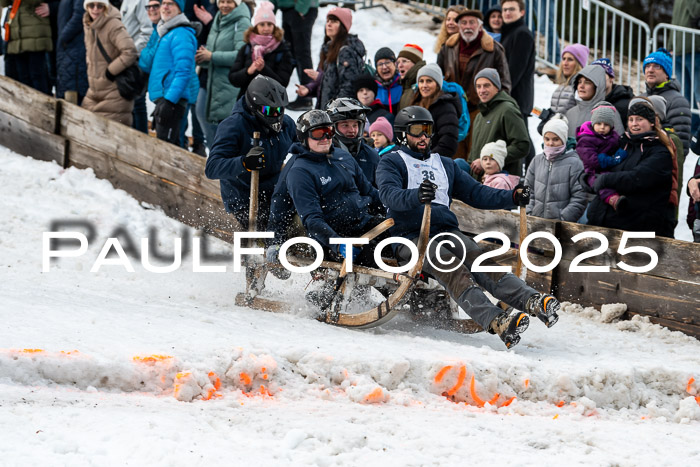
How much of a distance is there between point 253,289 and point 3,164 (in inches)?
175

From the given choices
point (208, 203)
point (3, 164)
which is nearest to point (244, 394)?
point (208, 203)

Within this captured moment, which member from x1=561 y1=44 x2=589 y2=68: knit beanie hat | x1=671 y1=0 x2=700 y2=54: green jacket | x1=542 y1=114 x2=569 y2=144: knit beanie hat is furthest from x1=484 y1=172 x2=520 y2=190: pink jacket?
x1=671 y1=0 x2=700 y2=54: green jacket

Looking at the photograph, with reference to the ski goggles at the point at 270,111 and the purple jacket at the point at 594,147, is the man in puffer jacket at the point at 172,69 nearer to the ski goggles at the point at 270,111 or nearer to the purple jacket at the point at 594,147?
the ski goggles at the point at 270,111

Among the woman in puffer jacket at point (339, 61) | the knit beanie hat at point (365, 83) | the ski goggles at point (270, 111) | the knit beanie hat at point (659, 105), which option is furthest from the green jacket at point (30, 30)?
the knit beanie hat at point (659, 105)

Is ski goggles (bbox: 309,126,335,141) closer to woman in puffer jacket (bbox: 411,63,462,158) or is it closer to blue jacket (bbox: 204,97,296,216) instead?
blue jacket (bbox: 204,97,296,216)

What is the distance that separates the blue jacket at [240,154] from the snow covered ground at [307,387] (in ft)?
2.58

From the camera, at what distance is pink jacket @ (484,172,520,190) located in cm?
796

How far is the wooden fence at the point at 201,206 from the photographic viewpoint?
684 centimetres

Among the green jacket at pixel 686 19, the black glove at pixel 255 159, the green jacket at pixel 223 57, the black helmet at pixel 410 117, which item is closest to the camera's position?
the black helmet at pixel 410 117

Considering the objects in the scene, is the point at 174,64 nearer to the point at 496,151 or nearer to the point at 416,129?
the point at 496,151

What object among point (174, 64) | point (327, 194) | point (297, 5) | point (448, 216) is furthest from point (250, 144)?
point (297, 5)

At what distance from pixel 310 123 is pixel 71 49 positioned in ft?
16.5

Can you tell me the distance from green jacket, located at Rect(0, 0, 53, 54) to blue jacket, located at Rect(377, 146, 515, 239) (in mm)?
6302

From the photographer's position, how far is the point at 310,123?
688cm
